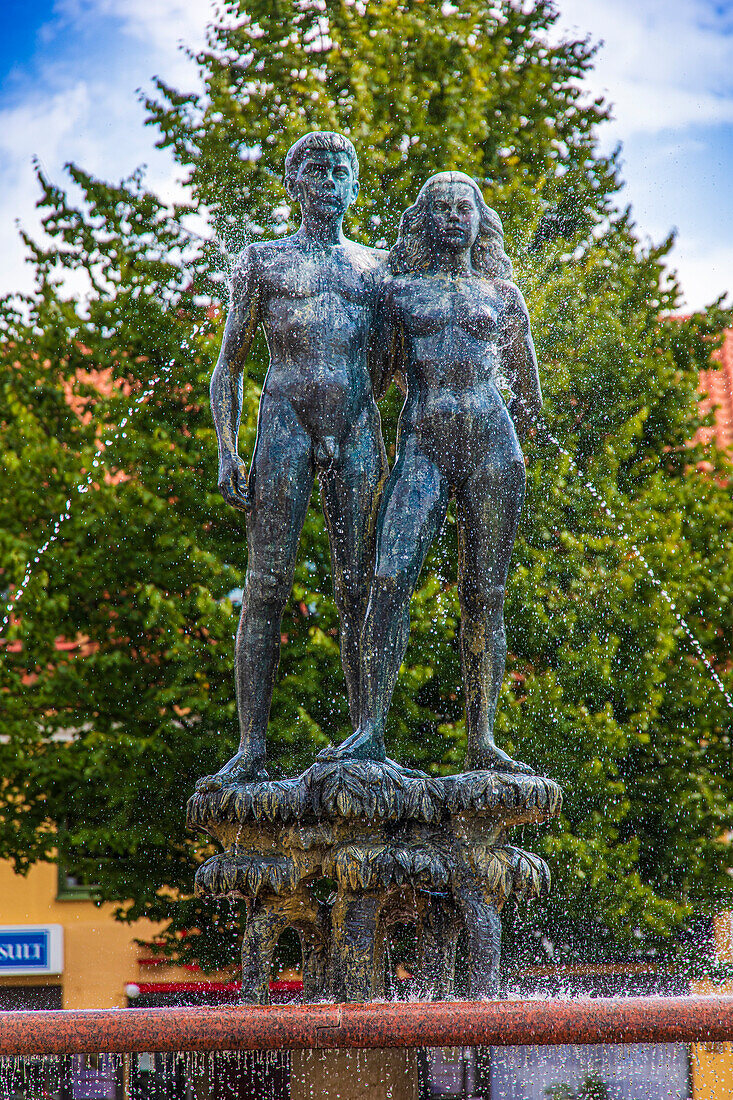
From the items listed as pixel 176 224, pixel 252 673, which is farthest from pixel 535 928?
pixel 176 224

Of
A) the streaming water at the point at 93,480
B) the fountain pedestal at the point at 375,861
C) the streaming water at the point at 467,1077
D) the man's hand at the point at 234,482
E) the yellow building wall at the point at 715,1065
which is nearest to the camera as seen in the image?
the fountain pedestal at the point at 375,861

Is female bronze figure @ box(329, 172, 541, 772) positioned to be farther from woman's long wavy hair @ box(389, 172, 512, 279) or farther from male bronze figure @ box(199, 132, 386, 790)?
male bronze figure @ box(199, 132, 386, 790)

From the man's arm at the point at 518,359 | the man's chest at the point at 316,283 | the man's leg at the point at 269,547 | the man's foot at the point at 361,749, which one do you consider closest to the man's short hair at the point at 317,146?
the man's chest at the point at 316,283

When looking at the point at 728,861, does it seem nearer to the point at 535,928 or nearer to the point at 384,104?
the point at 535,928

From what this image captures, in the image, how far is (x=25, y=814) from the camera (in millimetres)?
11062

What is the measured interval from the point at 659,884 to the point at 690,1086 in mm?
1673

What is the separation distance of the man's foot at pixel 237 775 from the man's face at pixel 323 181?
2173 mm

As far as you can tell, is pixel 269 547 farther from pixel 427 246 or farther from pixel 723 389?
pixel 723 389

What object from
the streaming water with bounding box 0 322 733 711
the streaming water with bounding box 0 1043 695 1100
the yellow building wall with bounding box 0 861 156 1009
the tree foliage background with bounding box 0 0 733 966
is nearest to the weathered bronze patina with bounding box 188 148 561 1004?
the streaming water with bounding box 0 1043 695 1100

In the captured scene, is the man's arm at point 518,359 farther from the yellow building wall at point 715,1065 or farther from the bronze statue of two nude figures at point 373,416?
the yellow building wall at point 715,1065

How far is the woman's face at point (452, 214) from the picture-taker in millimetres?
5340

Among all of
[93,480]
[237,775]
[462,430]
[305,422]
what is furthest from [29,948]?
[462,430]

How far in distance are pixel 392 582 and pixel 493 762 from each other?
770 millimetres

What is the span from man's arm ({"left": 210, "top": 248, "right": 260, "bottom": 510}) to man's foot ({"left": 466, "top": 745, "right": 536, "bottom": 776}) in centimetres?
133
